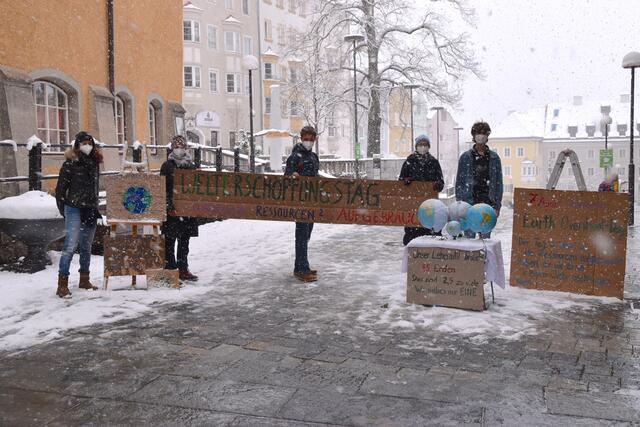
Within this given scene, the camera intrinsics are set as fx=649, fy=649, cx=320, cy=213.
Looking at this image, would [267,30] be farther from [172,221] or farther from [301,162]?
[172,221]

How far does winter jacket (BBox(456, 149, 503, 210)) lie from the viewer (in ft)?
24.8

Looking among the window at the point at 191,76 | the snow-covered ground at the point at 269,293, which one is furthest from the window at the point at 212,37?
the snow-covered ground at the point at 269,293

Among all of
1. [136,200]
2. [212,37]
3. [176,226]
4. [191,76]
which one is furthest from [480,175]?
[212,37]

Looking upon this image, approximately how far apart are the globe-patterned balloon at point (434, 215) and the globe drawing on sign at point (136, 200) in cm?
329

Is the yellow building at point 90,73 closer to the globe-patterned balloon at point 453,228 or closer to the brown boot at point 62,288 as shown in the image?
the brown boot at point 62,288

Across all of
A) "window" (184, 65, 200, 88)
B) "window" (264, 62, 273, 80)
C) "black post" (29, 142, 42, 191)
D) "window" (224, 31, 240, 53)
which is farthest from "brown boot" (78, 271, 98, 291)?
"window" (264, 62, 273, 80)

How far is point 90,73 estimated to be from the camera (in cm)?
1581

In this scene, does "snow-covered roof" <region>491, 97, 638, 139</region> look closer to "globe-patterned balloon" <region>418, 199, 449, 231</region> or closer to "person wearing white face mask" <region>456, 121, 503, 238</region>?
"person wearing white face mask" <region>456, 121, 503, 238</region>

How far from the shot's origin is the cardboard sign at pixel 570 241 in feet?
22.8

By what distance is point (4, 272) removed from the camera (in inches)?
340

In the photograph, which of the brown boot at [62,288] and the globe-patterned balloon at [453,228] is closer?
the globe-patterned balloon at [453,228]

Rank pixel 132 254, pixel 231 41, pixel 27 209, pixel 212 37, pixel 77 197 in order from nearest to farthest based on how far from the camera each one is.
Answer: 1. pixel 77 197
2. pixel 132 254
3. pixel 27 209
4. pixel 212 37
5. pixel 231 41

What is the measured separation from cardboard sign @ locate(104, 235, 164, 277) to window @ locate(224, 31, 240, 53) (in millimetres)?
43721

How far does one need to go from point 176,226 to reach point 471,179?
368 centimetres
